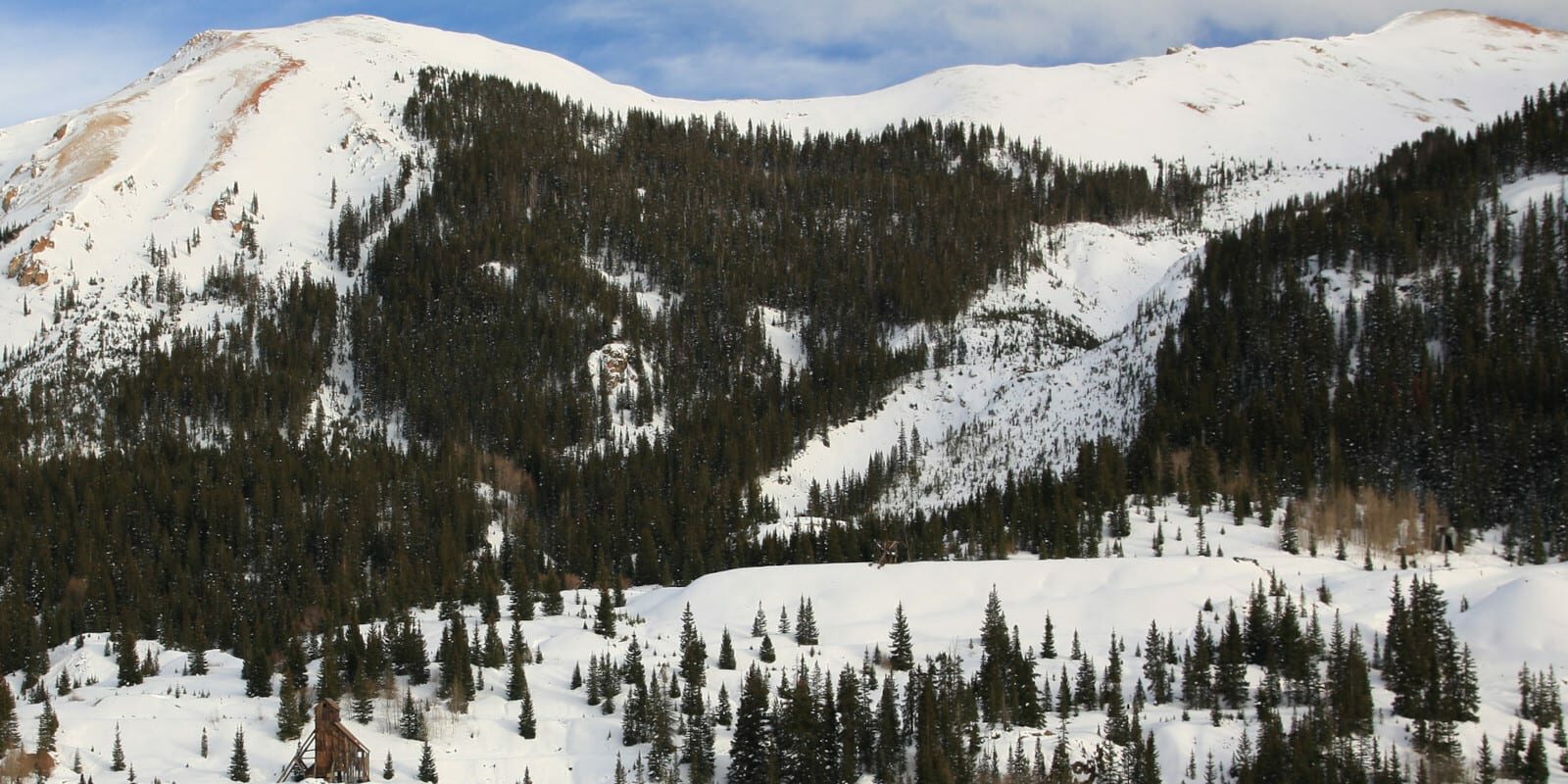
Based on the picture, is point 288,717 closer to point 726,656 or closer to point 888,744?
point 726,656

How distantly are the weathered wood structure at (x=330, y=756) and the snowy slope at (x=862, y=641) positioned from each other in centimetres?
222

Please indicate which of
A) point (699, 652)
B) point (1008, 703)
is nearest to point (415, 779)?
point (699, 652)

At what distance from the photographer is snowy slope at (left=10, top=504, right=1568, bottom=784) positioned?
75.7 meters

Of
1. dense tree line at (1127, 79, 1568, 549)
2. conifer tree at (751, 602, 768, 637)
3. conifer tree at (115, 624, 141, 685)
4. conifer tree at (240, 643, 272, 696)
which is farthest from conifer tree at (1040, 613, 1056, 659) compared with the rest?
conifer tree at (115, 624, 141, 685)

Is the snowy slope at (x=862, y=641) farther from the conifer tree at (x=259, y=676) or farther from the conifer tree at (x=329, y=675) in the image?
the conifer tree at (x=329, y=675)

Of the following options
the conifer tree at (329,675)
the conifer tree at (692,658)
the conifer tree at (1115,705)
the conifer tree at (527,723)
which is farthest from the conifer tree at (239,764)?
the conifer tree at (1115,705)

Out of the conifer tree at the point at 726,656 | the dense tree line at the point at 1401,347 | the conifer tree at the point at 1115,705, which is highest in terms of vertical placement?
the dense tree line at the point at 1401,347

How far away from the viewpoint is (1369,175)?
643 ft

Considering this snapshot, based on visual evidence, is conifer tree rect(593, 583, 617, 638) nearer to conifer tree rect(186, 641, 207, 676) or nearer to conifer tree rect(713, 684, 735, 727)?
conifer tree rect(713, 684, 735, 727)

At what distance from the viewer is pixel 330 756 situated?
71500mm

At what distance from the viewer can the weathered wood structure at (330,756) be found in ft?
234

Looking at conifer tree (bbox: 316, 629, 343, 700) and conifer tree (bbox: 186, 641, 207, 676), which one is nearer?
conifer tree (bbox: 316, 629, 343, 700)

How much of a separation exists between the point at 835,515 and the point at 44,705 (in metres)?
102

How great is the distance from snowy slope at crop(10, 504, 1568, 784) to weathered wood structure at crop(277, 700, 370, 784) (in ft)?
7.29
